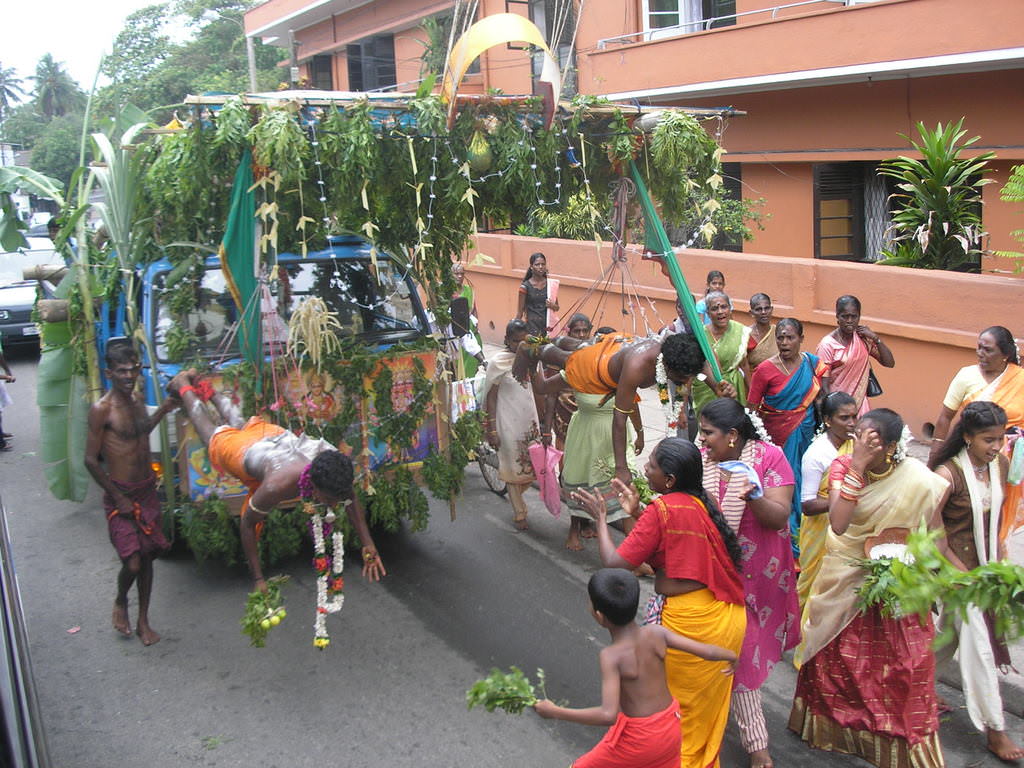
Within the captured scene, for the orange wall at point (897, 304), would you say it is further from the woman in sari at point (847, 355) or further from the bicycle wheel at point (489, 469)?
the bicycle wheel at point (489, 469)

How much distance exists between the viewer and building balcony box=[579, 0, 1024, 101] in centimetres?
1057

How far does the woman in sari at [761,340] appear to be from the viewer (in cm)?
740

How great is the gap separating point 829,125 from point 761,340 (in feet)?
22.2

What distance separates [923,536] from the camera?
2910 millimetres

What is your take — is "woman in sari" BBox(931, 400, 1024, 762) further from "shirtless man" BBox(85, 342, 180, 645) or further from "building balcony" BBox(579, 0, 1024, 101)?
"building balcony" BBox(579, 0, 1024, 101)

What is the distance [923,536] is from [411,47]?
74.2 feet

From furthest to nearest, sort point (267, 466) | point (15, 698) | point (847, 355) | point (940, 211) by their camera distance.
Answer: point (940, 211) < point (847, 355) < point (267, 466) < point (15, 698)

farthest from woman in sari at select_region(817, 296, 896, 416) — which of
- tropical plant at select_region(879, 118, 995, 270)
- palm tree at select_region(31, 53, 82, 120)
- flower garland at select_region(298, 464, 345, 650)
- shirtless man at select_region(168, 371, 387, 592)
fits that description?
palm tree at select_region(31, 53, 82, 120)

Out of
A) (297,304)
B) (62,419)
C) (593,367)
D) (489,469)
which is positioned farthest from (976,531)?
(62,419)

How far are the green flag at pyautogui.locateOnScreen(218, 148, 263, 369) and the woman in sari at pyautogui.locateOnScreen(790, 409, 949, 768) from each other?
11.3 feet

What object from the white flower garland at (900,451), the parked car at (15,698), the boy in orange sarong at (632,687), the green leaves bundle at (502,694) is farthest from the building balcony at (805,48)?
the parked car at (15,698)

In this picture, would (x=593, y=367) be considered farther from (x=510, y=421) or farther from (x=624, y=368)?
(x=510, y=421)

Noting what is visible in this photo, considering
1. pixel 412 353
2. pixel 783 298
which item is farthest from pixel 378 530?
pixel 783 298

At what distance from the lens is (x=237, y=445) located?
563 centimetres
